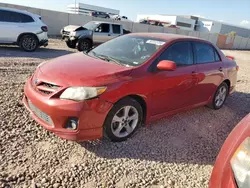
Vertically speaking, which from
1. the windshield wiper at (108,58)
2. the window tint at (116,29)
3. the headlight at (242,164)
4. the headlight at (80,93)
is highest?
the windshield wiper at (108,58)

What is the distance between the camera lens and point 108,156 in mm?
3236

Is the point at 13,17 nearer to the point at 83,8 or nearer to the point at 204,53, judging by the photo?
the point at 204,53

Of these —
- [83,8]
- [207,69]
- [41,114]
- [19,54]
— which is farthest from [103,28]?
[83,8]

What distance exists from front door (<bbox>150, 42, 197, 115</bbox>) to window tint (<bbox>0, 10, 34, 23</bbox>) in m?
8.28

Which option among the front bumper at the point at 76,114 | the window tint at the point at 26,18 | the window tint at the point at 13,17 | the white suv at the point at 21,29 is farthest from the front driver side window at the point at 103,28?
the front bumper at the point at 76,114

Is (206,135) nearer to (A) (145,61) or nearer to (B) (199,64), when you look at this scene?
(B) (199,64)

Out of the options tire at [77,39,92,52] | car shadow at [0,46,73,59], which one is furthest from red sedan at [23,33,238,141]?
tire at [77,39,92,52]

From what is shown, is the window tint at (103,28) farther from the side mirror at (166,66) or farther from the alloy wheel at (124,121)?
the alloy wheel at (124,121)

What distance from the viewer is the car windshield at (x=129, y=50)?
3807 millimetres

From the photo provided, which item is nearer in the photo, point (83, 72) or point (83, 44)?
point (83, 72)

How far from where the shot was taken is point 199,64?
4598mm

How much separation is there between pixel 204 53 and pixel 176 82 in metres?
1.30

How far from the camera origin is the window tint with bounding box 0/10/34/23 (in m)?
9.98

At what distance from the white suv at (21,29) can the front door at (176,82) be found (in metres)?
7.96
